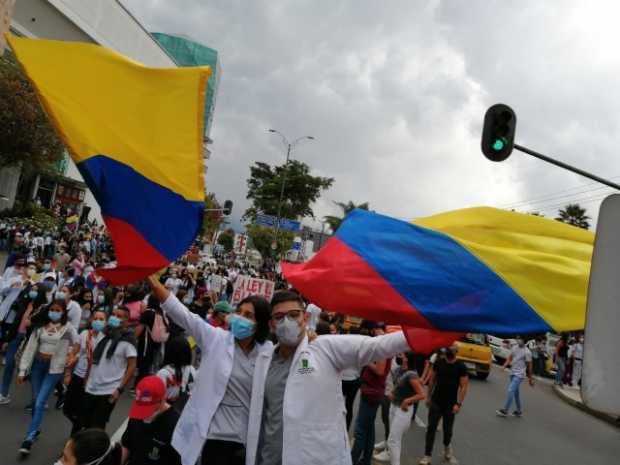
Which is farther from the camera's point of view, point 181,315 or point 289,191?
point 289,191

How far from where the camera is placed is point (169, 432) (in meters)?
3.42

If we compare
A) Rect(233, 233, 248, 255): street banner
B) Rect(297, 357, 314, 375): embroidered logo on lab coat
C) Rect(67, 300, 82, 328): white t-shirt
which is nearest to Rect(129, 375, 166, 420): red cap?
Rect(297, 357, 314, 375): embroidered logo on lab coat

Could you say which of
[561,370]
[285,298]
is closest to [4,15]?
[285,298]

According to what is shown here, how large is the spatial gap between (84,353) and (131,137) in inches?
118

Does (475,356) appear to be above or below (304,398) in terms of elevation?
below

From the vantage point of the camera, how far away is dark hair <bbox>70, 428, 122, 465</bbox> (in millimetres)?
2844

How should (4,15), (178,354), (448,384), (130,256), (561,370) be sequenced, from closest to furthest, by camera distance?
(130,256) < (178,354) < (4,15) < (448,384) < (561,370)

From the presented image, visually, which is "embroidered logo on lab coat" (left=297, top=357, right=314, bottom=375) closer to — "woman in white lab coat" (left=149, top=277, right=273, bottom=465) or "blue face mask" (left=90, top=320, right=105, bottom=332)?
"woman in white lab coat" (left=149, top=277, right=273, bottom=465)

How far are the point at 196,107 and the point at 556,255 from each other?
102 inches

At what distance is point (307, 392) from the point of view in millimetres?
2760

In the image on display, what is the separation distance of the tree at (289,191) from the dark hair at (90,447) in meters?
46.3

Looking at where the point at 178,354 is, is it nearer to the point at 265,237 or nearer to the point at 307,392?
the point at 307,392

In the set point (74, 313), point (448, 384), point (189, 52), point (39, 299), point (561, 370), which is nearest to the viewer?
point (448, 384)

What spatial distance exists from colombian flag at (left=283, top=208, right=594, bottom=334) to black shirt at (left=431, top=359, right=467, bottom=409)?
408 cm
